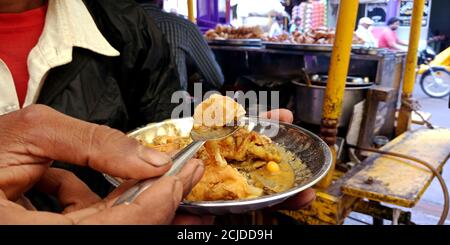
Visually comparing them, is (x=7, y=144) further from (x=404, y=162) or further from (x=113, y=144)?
(x=404, y=162)

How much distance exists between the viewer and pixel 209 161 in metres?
1.20

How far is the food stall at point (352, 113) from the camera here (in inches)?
76.1

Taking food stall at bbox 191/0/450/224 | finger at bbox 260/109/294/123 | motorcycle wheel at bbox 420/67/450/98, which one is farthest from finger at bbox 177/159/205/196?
motorcycle wheel at bbox 420/67/450/98

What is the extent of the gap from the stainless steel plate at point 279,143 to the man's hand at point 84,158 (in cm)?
10

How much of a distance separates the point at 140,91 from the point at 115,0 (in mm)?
474

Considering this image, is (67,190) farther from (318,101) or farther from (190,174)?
(318,101)

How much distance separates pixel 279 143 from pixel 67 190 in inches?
33.5

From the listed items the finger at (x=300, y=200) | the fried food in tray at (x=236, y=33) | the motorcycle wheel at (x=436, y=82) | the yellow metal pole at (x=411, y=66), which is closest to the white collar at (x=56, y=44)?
the finger at (x=300, y=200)

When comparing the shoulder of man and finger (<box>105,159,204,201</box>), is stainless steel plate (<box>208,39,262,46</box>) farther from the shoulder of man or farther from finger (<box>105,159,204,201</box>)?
finger (<box>105,159,204,201</box>)

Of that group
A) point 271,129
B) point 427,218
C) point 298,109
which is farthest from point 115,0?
point 427,218

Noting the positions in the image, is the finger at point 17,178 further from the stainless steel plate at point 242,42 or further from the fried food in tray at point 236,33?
the fried food in tray at point 236,33

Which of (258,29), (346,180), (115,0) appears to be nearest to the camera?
(115,0)

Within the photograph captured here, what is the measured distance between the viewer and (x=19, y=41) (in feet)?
4.79

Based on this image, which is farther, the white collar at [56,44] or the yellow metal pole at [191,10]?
the yellow metal pole at [191,10]
